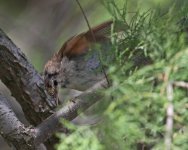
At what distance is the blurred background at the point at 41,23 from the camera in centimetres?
401

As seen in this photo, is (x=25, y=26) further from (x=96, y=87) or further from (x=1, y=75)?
(x=96, y=87)

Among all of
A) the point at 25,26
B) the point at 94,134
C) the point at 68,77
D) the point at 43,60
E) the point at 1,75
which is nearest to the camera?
the point at 94,134

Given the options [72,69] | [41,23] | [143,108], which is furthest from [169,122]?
[41,23]

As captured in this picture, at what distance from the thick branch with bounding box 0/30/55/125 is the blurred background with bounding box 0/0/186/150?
1.69 metres

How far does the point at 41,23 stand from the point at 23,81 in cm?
227

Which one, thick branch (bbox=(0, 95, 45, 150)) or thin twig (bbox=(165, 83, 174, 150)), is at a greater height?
thick branch (bbox=(0, 95, 45, 150))

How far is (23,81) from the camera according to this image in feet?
6.89

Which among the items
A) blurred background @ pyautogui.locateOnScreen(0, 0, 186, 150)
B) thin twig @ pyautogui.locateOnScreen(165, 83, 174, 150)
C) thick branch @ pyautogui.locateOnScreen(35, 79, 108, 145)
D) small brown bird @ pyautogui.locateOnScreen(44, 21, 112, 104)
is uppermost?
blurred background @ pyautogui.locateOnScreen(0, 0, 186, 150)

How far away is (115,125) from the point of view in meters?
1.11

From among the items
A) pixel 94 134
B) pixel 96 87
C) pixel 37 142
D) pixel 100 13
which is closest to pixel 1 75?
pixel 37 142

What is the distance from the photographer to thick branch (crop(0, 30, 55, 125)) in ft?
6.77

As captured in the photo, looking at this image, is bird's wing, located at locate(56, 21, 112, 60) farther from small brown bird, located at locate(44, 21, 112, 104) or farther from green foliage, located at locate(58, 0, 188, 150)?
green foliage, located at locate(58, 0, 188, 150)

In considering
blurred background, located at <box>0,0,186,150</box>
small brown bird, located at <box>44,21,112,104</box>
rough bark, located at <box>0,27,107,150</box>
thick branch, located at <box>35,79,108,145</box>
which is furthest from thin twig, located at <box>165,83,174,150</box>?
blurred background, located at <box>0,0,186,150</box>

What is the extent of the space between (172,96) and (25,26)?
3.26 metres
